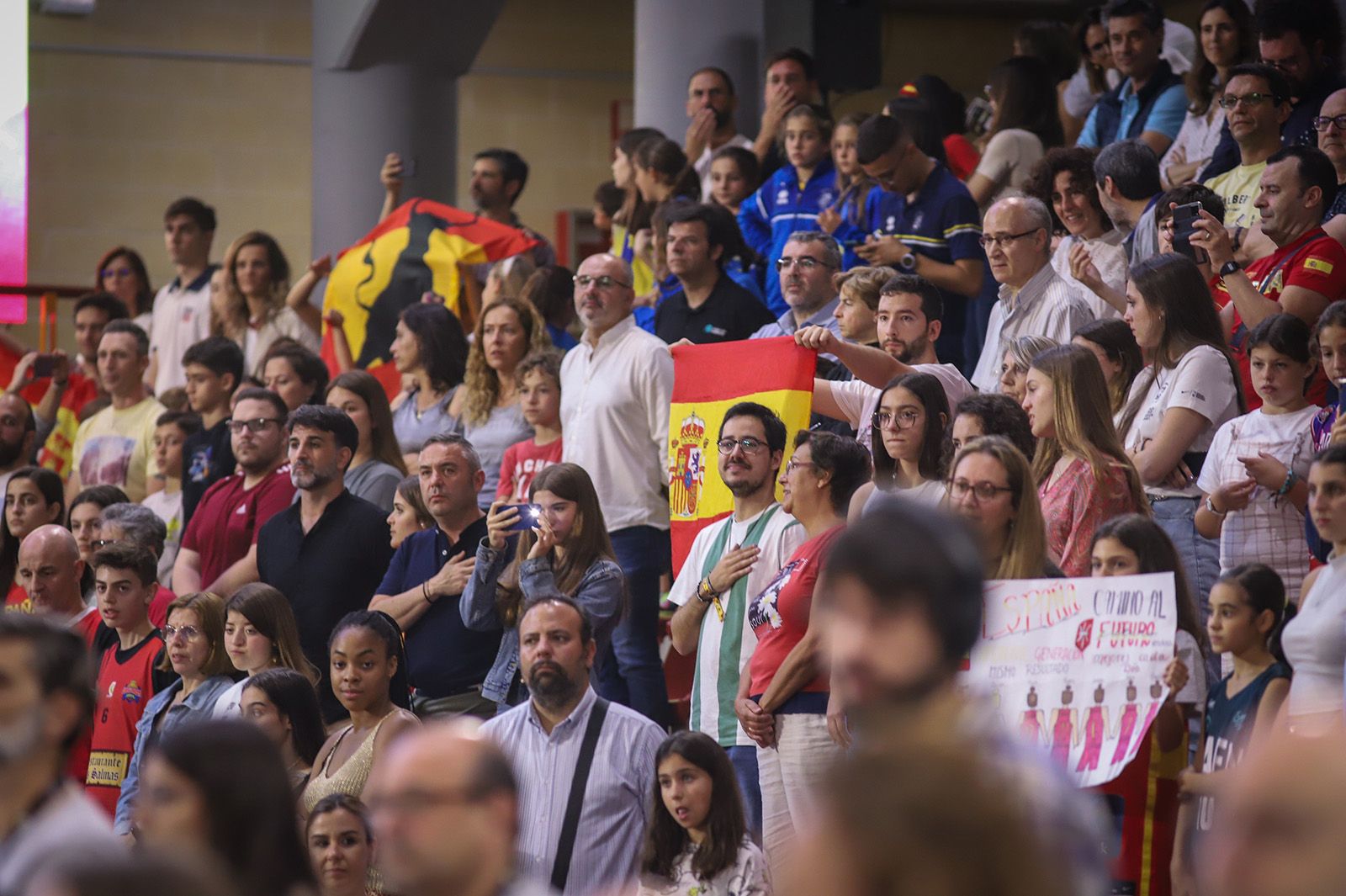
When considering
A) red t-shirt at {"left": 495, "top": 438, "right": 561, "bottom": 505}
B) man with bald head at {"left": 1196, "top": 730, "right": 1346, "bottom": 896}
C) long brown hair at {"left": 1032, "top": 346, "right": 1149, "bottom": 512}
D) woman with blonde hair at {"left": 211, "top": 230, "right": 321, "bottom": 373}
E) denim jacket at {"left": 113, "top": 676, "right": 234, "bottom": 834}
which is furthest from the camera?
woman with blonde hair at {"left": 211, "top": 230, "right": 321, "bottom": 373}

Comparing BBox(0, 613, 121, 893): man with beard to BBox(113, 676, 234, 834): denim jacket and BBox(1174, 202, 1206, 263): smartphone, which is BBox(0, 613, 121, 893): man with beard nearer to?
BBox(113, 676, 234, 834): denim jacket

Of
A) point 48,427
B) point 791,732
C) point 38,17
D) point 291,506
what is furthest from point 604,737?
point 38,17

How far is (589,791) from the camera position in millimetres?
5121

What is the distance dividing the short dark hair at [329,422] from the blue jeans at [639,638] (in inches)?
38.8

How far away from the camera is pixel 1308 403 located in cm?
535

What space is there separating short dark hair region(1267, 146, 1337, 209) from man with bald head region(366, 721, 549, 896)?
4.31m

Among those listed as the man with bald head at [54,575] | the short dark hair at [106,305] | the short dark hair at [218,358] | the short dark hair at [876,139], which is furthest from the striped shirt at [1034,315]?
the short dark hair at [106,305]

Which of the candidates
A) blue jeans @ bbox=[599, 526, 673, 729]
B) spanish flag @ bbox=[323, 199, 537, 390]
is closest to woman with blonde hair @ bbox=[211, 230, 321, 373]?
spanish flag @ bbox=[323, 199, 537, 390]

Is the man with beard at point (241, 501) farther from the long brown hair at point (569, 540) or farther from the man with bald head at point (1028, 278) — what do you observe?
the man with bald head at point (1028, 278)

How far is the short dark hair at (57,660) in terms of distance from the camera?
3.12 m

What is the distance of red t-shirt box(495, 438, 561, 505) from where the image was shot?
267 inches

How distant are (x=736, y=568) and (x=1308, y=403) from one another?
5.54ft

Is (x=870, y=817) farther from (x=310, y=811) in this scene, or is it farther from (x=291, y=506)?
(x=291, y=506)

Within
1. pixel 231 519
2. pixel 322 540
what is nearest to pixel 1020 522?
pixel 322 540
